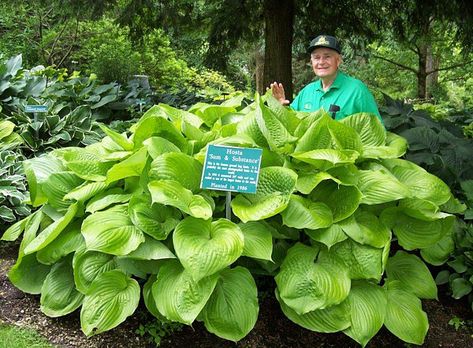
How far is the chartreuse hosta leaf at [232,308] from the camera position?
7.71ft

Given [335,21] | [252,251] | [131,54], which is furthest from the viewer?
[131,54]

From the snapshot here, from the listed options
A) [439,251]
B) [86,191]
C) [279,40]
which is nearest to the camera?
[86,191]

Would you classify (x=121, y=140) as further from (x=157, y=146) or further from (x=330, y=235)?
(x=330, y=235)

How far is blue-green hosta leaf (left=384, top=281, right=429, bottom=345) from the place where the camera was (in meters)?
2.52

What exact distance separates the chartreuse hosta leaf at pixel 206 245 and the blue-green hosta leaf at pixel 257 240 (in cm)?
12

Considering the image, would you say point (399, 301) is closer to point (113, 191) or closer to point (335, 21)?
point (113, 191)

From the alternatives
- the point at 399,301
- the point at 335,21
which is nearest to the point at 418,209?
the point at 399,301

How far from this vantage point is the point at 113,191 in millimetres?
2812

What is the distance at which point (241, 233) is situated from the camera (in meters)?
2.30

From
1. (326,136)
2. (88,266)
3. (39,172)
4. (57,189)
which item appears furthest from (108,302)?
(326,136)

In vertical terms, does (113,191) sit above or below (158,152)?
below

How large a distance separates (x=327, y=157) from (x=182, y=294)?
993 mm

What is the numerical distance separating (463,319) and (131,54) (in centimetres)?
889

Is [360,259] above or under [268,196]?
under
